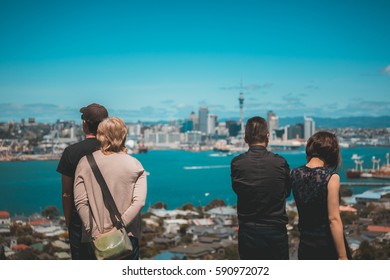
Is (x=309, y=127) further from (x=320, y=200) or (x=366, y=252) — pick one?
(x=320, y=200)

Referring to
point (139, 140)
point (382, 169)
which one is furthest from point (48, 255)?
point (139, 140)

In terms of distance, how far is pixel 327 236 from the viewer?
1511mm

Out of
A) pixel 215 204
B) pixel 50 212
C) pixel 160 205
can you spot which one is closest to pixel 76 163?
pixel 50 212

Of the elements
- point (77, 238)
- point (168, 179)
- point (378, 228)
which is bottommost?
point (168, 179)

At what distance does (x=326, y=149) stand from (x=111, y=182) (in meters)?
0.72

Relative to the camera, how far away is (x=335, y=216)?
147cm

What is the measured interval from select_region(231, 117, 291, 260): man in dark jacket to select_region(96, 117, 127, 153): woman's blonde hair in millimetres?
433

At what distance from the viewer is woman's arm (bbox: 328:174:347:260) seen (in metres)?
1.45

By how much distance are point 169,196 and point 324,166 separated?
10.1 m

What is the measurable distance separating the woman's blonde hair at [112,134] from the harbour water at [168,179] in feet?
3.02

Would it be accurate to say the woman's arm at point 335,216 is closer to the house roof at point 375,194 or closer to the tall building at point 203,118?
the house roof at point 375,194

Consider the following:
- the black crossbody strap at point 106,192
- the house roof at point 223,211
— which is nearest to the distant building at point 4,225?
the black crossbody strap at point 106,192
